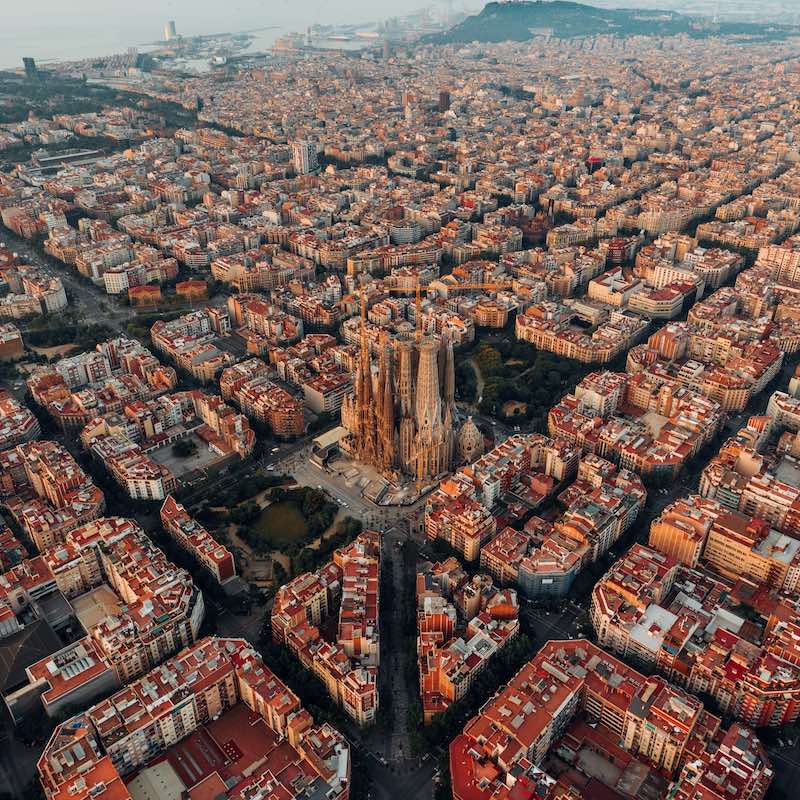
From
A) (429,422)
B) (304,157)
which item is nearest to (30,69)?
(304,157)

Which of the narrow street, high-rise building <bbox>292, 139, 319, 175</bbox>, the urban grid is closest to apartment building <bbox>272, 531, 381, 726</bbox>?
the urban grid

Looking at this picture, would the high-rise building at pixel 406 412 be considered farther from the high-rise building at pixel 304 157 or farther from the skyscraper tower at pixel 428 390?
the high-rise building at pixel 304 157

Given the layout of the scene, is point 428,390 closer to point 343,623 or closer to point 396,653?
point 343,623

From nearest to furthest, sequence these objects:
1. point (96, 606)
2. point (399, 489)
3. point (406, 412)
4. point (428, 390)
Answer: point (96, 606), point (428, 390), point (406, 412), point (399, 489)

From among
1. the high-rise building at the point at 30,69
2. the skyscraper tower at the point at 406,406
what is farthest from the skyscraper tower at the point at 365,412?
the high-rise building at the point at 30,69

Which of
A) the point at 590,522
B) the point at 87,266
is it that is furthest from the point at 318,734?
the point at 87,266

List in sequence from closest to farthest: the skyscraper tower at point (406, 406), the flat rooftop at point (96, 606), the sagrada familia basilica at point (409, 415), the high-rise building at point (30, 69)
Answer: the flat rooftop at point (96, 606), the skyscraper tower at point (406, 406), the sagrada familia basilica at point (409, 415), the high-rise building at point (30, 69)

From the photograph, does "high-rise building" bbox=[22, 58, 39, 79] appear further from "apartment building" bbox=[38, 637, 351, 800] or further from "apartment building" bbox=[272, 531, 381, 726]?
"apartment building" bbox=[38, 637, 351, 800]
